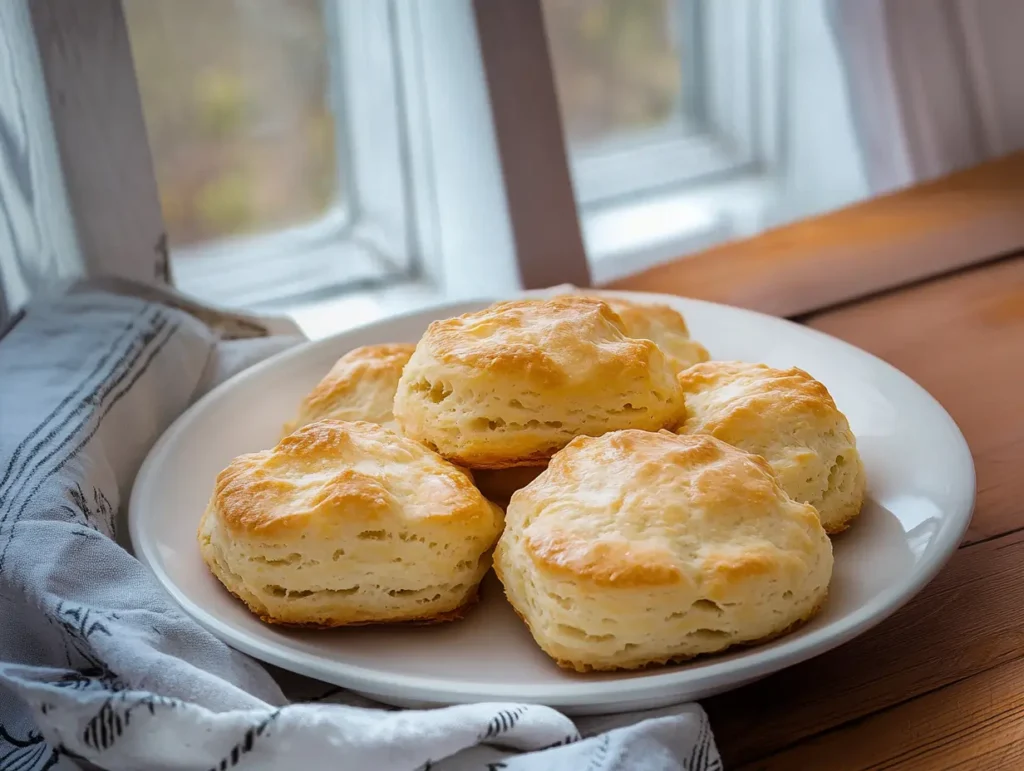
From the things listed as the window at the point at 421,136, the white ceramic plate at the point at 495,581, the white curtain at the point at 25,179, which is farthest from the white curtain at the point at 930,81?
the white curtain at the point at 25,179

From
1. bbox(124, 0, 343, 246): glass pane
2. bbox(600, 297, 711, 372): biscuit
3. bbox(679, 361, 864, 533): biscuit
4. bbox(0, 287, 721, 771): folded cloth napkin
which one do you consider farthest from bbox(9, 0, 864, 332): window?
bbox(679, 361, 864, 533): biscuit

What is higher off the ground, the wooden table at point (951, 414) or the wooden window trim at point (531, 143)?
the wooden window trim at point (531, 143)

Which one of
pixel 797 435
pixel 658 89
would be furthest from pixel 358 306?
pixel 797 435

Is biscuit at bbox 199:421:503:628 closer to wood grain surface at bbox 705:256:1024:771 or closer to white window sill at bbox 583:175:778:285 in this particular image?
wood grain surface at bbox 705:256:1024:771

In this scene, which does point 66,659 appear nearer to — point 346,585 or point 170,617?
point 170,617

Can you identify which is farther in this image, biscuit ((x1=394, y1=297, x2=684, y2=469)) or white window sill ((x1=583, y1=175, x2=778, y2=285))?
white window sill ((x1=583, y1=175, x2=778, y2=285))

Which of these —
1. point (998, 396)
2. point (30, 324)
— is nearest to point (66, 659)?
point (30, 324)

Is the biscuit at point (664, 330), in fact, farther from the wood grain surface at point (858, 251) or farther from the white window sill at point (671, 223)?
the white window sill at point (671, 223)

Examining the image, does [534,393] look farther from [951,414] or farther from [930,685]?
[951,414]
